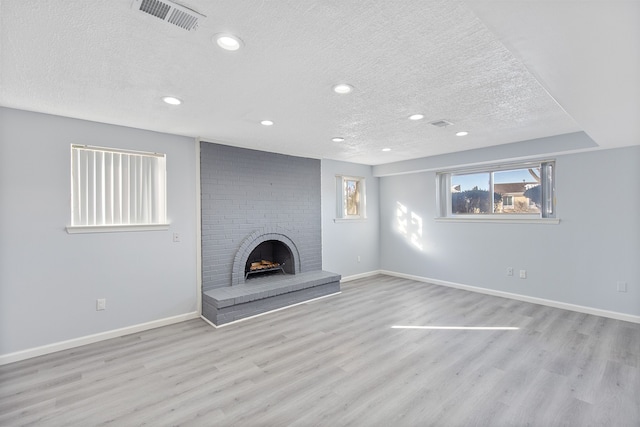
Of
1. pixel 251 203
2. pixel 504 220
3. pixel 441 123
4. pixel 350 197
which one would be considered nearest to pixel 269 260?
pixel 251 203

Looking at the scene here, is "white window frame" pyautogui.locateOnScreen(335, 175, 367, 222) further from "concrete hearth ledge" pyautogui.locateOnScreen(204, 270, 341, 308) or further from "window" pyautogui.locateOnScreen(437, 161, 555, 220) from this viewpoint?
"window" pyautogui.locateOnScreen(437, 161, 555, 220)

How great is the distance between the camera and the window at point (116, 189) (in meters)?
3.11

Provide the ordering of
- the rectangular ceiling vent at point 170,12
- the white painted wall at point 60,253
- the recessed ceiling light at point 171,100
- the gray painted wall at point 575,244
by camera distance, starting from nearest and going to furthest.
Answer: the rectangular ceiling vent at point 170,12 → the recessed ceiling light at point 171,100 → the white painted wall at point 60,253 → the gray painted wall at point 575,244

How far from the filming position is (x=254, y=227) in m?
4.42

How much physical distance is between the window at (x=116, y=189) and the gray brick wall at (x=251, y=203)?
1.81 feet

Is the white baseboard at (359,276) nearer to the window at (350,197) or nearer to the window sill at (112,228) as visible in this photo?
the window at (350,197)

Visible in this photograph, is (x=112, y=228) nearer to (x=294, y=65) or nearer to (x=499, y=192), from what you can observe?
(x=294, y=65)

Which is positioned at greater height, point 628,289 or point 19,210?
point 19,210

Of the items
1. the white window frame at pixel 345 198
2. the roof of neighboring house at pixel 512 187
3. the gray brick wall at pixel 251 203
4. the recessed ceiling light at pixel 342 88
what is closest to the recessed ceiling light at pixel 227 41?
the recessed ceiling light at pixel 342 88

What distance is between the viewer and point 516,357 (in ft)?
8.97

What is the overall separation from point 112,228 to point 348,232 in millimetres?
3828

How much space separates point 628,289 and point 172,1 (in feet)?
17.5

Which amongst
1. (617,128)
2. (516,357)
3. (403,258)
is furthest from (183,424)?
(403,258)

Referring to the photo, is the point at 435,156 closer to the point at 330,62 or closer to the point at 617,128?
the point at 617,128
